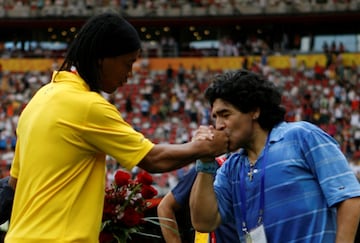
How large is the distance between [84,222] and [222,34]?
38.9 m

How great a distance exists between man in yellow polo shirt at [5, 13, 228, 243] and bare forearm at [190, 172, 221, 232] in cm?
22

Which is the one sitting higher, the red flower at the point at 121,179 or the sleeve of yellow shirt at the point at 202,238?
the red flower at the point at 121,179

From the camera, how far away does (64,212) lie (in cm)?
332

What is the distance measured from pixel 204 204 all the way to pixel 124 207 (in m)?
0.55

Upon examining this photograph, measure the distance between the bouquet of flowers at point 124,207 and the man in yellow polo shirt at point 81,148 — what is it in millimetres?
658

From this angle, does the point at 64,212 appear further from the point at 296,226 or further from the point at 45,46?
the point at 45,46

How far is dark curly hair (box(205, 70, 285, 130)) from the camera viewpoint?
367cm

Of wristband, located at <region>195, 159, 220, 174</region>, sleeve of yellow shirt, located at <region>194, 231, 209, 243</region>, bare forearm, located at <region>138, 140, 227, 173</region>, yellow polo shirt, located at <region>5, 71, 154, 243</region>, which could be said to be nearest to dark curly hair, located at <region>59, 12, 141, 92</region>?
yellow polo shirt, located at <region>5, 71, 154, 243</region>

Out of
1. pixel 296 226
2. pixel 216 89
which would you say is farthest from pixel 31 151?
pixel 296 226

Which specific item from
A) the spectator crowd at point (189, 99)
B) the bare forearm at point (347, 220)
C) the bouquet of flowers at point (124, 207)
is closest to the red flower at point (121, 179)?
the bouquet of flowers at point (124, 207)

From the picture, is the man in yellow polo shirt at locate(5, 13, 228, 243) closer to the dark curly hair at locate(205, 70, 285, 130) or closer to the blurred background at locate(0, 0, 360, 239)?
the dark curly hair at locate(205, 70, 285, 130)

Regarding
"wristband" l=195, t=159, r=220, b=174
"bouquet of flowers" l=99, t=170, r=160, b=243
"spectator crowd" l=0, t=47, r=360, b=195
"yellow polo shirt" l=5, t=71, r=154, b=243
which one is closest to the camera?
"yellow polo shirt" l=5, t=71, r=154, b=243

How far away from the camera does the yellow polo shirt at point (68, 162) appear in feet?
10.9

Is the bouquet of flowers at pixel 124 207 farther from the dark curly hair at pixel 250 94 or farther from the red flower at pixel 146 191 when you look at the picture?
the dark curly hair at pixel 250 94
